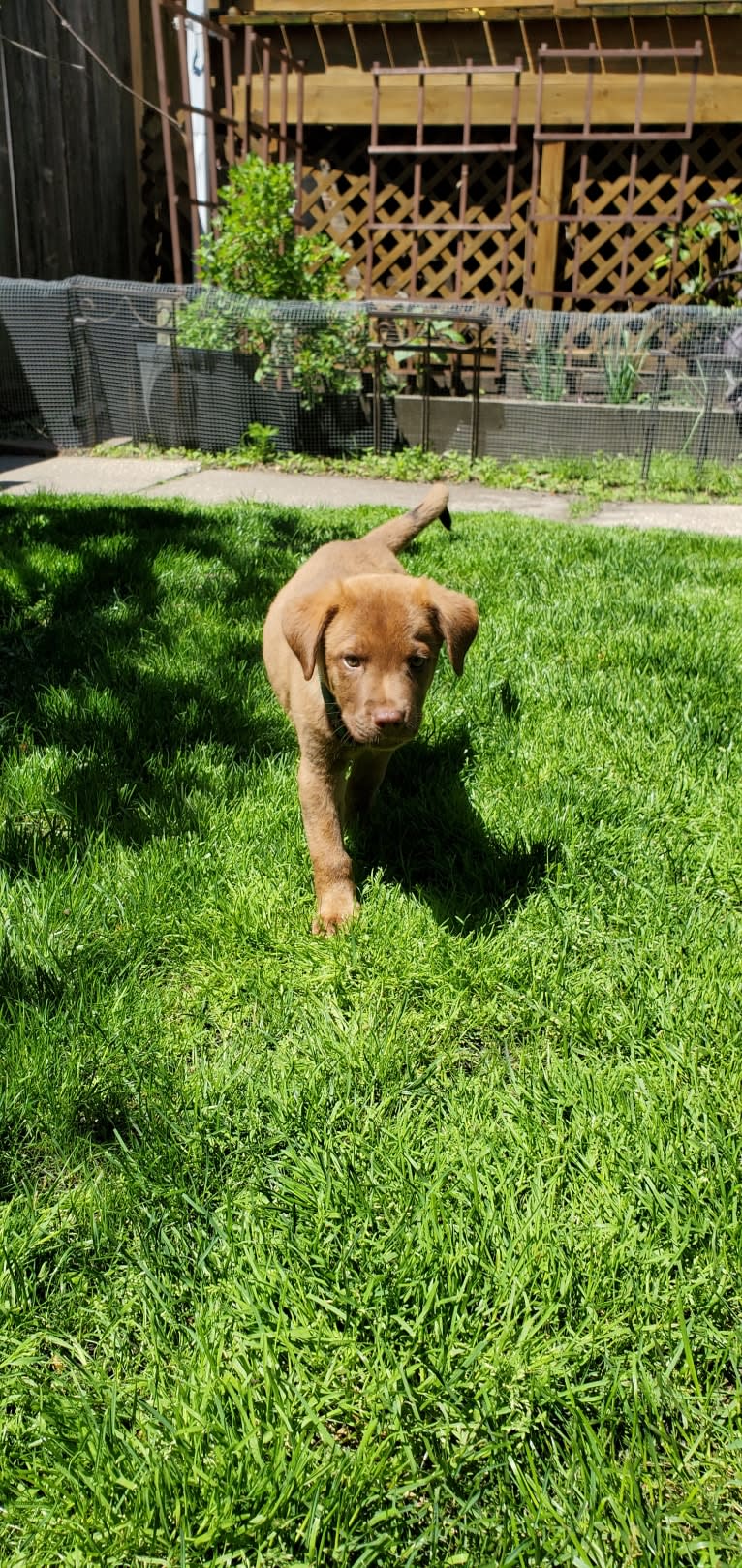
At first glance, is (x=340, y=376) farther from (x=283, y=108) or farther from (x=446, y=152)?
(x=283, y=108)

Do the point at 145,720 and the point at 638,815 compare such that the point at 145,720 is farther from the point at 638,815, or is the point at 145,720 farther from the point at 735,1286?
the point at 735,1286

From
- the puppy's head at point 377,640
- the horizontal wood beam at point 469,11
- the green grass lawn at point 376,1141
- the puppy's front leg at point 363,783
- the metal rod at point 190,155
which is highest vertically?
the horizontal wood beam at point 469,11

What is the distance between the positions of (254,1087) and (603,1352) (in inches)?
33.3

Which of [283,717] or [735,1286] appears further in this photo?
[283,717]

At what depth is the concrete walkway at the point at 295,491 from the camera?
25.7 feet

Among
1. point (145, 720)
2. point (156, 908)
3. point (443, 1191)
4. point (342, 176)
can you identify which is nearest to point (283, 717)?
point (145, 720)

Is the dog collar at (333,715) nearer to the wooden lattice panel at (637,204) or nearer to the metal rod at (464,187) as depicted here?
the wooden lattice panel at (637,204)

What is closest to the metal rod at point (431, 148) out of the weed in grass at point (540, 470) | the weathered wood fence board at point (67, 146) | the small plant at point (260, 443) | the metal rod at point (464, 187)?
the metal rod at point (464, 187)

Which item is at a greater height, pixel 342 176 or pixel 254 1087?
pixel 342 176

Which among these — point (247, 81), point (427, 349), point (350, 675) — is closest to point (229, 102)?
point (247, 81)

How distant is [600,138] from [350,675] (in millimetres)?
10738

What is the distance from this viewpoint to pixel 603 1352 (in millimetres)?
1706

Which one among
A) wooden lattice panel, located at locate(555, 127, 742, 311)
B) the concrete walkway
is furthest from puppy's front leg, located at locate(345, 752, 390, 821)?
wooden lattice panel, located at locate(555, 127, 742, 311)

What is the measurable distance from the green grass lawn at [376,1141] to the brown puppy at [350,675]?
183mm
